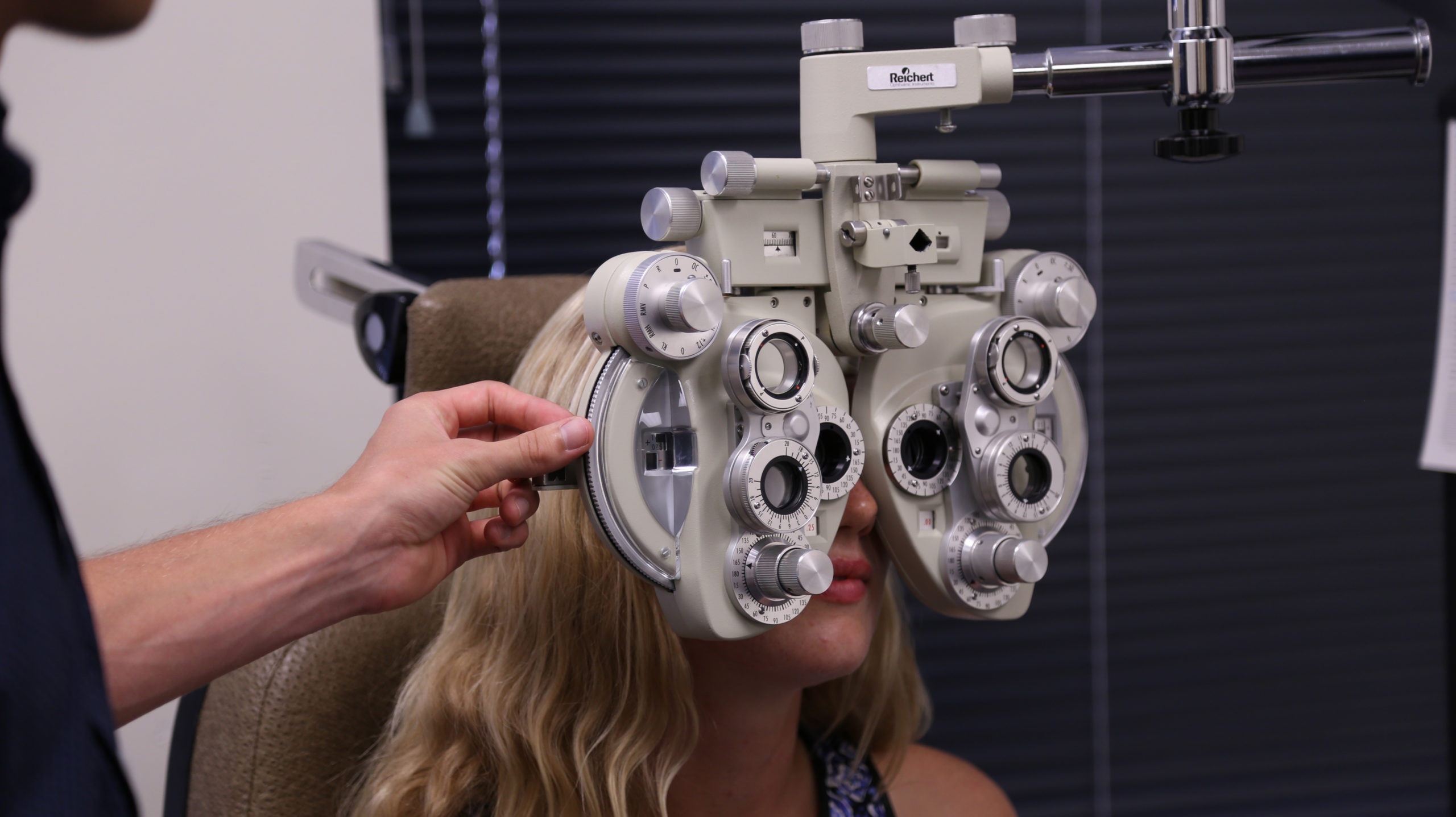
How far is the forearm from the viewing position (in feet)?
2.42

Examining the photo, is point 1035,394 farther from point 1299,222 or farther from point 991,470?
point 1299,222

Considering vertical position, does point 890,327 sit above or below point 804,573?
above

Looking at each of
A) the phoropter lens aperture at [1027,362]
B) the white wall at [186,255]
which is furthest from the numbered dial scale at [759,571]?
the white wall at [186,255]

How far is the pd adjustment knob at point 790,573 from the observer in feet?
2.54

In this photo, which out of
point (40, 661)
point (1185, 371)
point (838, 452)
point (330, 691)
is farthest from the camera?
point (1185, 371)

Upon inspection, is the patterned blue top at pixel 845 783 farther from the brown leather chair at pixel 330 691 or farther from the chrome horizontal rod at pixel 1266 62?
the chrome horizontal rod at pixel 1266 62

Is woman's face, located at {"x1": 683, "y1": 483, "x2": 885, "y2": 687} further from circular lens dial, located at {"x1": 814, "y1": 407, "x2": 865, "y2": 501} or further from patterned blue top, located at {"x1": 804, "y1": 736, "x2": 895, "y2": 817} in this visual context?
patterned blue top, located at {"x1": 804, "y1": 736, "x2": 895, "y2": 817}

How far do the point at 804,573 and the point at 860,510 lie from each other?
0.15 meters

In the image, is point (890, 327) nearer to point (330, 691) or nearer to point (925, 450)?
point (925, 450)

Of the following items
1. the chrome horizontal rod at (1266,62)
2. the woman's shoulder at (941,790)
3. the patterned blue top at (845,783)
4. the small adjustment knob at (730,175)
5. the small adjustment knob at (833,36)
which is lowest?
the woman's shoulder at (941,790)

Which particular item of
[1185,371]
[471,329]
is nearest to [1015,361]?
[471,329]

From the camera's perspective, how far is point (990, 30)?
865 mm

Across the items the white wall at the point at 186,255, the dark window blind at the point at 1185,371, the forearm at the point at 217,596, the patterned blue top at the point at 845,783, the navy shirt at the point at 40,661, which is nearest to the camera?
the navy shirt at the point at 40,661

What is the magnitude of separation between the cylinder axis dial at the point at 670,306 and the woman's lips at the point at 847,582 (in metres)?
0.27
